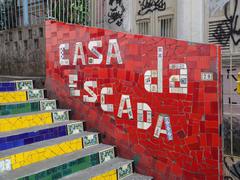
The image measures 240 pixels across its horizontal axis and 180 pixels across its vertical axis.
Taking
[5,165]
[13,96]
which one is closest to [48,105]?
[13,96]

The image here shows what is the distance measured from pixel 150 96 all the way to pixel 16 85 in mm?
2277

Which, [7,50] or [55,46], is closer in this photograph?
[55,46]

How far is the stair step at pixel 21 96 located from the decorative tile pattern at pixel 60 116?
574 millimetres

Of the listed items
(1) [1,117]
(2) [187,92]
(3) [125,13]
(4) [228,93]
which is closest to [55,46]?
(1) [1,117]

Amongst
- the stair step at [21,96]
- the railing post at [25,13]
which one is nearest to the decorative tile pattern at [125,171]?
the stair step at [21,96]

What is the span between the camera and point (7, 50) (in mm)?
5660

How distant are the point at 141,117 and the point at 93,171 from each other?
90 cm

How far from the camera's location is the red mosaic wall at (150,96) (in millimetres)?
3082

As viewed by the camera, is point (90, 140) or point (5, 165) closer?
point (5, 165)

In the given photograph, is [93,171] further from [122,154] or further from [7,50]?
[7,50]

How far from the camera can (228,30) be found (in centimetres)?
466

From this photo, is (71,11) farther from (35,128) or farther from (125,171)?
(125,171)

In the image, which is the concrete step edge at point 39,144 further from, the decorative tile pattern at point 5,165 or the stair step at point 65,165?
the stair step at point 65,165

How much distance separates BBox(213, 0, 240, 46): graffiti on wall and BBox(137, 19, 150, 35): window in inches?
55.2
